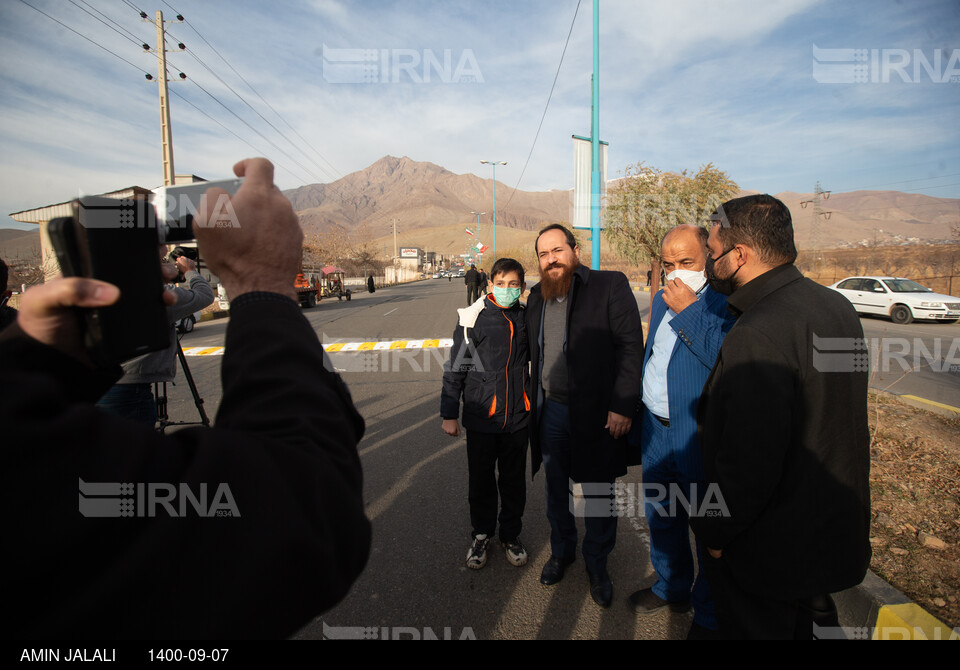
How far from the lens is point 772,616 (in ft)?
5.77

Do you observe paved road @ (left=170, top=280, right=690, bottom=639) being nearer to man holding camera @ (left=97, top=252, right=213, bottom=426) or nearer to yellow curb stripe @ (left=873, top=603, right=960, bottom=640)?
yellow curb stripe @ (left=873, top=603, right=960, bottom=640)

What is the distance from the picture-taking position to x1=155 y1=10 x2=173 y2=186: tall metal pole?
1594cm

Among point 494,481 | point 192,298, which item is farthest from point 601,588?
point 192,298

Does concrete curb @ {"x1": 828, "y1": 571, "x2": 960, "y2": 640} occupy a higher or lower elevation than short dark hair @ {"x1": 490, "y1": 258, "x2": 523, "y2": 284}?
lower

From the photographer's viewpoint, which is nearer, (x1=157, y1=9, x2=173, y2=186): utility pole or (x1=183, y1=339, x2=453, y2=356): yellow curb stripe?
(x1=183, y1=339, x2=453, y2=356): yellow curb stripe

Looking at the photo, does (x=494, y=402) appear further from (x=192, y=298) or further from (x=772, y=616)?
(x=192, y=298)

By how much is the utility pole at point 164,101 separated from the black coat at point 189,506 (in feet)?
62.9

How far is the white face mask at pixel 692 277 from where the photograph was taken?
2869mm

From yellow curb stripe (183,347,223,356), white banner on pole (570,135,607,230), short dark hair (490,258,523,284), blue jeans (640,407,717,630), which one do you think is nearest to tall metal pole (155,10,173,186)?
yellow curb stripe (183,347,223,356)

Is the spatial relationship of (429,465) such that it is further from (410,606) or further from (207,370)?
(207,370)

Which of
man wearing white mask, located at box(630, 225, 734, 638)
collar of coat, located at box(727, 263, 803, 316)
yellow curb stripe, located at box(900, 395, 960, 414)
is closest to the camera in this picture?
collar of coat, located at box(727, 263, 803, 316)

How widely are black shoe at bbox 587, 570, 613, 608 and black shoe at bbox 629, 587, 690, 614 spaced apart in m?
0.13

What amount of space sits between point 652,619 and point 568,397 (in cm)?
134

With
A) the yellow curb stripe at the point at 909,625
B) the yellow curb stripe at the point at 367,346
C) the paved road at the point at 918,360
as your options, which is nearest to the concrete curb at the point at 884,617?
the yellow curb stripe at the point at 909,625
